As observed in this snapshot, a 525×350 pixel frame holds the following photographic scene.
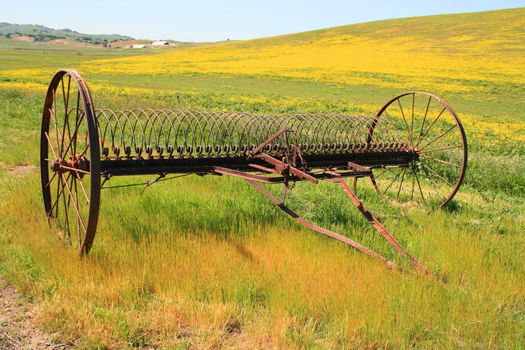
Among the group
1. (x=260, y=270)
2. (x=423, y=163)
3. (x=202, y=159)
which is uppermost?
(x=202, y=159)

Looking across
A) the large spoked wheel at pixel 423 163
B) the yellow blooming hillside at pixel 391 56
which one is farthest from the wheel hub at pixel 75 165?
the yellow blooming hillside at pixel 391 56

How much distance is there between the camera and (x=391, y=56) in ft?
132

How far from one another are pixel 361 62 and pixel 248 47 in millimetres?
21350

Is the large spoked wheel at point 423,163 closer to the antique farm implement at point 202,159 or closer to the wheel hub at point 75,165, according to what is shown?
the antique farm implement at point 202,159

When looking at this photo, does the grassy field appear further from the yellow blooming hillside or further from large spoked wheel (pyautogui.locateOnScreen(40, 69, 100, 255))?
the yellow blooming hillside

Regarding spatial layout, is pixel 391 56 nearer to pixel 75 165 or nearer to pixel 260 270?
pixel 75 165

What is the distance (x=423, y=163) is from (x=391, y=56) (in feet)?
113

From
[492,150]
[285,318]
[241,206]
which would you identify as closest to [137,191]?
[241,206]

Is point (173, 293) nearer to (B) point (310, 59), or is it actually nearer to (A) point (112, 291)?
(A) point (112, 291)

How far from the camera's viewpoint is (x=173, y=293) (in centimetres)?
388

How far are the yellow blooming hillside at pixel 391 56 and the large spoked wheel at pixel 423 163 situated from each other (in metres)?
12.7

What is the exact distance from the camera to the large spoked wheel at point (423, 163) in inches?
274

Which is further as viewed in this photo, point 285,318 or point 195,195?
point 195,195

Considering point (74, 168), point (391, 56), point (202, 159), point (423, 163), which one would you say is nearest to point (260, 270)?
point (202, 159)
